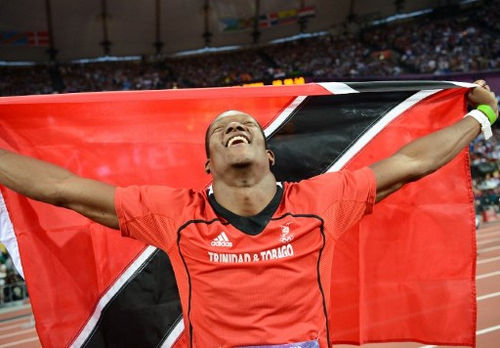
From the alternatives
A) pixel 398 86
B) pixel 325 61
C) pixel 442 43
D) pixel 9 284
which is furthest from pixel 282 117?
pixel 325 61

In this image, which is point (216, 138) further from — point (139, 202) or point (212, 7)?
point (212, 7)

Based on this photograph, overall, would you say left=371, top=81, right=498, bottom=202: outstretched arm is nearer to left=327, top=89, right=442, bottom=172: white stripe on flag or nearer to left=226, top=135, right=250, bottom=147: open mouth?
left=327, top=89, right=442, bottom=172: white stripe on flag

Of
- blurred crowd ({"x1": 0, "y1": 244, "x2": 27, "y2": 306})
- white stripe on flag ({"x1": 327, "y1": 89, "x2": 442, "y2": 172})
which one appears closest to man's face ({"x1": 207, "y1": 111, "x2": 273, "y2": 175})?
white stripe on flag ({"x1": 327, "y1": 89, "x2": 442, "y2": 172})

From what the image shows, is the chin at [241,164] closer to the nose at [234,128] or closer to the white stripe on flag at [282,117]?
the nose at [234,128]

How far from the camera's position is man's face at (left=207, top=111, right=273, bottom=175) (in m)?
2.13

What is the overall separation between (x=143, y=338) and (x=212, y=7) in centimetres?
2546

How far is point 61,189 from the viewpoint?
2.14m

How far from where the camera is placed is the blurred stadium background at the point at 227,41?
23.1 meters

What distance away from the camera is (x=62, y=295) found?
8.59 ft

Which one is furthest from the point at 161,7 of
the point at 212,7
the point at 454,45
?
the point at 454,45

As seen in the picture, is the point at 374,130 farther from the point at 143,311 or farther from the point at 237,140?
the point at 143,311

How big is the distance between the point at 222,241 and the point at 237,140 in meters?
0.46

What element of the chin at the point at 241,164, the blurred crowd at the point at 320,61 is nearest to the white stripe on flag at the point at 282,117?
the chin at the point at 241,164

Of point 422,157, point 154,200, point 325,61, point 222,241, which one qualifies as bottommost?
point 222,241
